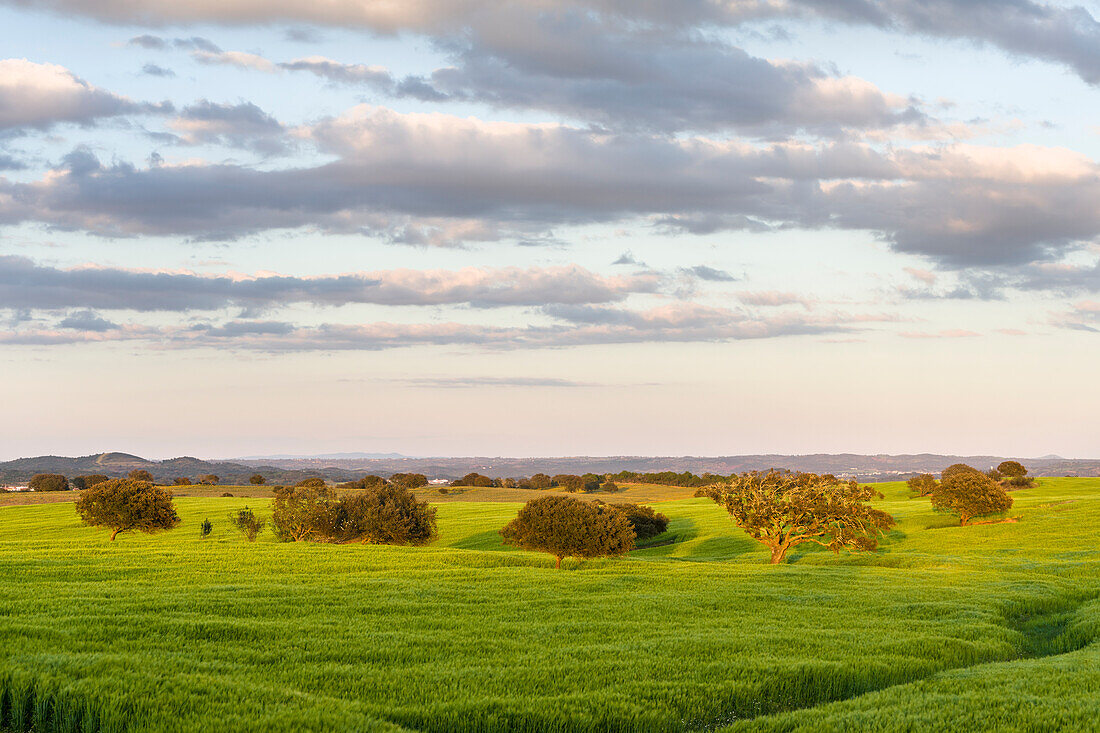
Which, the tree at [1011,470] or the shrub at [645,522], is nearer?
the shrub at [645,522]

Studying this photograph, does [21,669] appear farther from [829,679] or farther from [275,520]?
[275,520]

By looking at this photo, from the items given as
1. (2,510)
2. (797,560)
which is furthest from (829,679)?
(2,510)

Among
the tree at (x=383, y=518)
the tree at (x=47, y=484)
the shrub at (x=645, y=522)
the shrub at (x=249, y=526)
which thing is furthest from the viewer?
the tree at (x=47, y=484)

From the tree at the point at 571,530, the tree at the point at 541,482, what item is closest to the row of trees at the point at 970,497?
the tree at the point at 571,530

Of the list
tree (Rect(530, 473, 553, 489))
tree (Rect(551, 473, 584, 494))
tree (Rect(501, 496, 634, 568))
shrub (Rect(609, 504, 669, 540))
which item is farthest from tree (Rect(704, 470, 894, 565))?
tree (Rect(530, 473, 553, 489))

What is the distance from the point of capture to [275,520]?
62469mm

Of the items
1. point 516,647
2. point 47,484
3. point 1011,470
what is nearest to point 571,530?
point 516,647

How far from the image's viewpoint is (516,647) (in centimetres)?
1633

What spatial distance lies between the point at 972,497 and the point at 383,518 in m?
53.9

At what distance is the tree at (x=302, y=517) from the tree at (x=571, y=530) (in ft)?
52.1

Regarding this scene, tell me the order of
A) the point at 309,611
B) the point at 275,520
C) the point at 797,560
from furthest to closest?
1. the point at 275,520
2. the point at 797,560
3. the point at 309,611

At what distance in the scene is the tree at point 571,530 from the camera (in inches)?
1946

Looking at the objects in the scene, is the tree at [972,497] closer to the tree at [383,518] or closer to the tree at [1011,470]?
the tree at [383,518]

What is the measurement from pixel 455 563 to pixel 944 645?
79.9ft
